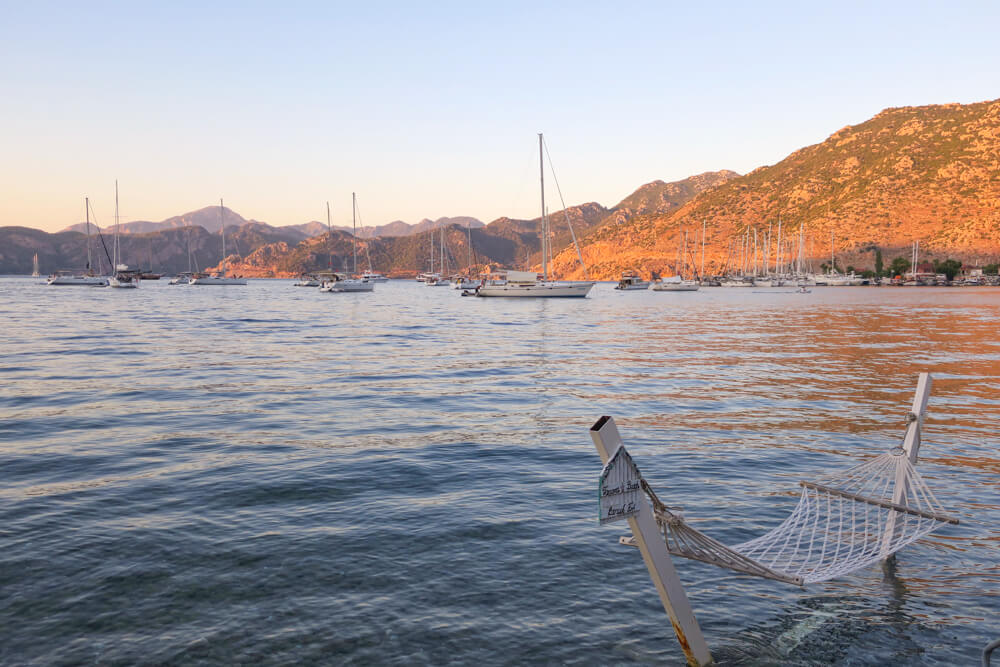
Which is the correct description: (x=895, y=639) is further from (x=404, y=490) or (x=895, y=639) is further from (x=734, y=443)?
(x=734, y=443)

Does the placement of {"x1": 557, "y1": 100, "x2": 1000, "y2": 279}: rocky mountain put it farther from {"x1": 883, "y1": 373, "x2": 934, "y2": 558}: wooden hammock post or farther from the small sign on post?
the small sign on post

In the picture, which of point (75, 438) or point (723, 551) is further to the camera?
point (75, 438)

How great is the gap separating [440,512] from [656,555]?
5066 mm

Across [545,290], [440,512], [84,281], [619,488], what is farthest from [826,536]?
[84,281]

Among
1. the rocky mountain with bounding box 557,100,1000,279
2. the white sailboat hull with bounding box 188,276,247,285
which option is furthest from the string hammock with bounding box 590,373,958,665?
the white sailboat hull with bounding box 188,276,247,285

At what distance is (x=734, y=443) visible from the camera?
1358 cm

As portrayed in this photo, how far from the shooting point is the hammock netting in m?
5.29

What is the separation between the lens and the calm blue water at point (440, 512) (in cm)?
600

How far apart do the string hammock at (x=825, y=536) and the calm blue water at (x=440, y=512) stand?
0.39 meters

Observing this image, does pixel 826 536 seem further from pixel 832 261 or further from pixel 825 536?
pixel 832 261

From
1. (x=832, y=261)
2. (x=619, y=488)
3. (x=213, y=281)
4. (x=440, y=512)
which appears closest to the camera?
(x=619, y=488)

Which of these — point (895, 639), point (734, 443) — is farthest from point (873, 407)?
point (895, 639)

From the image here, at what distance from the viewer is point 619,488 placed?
4.53 m

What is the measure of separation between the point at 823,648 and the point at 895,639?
0.75 m
